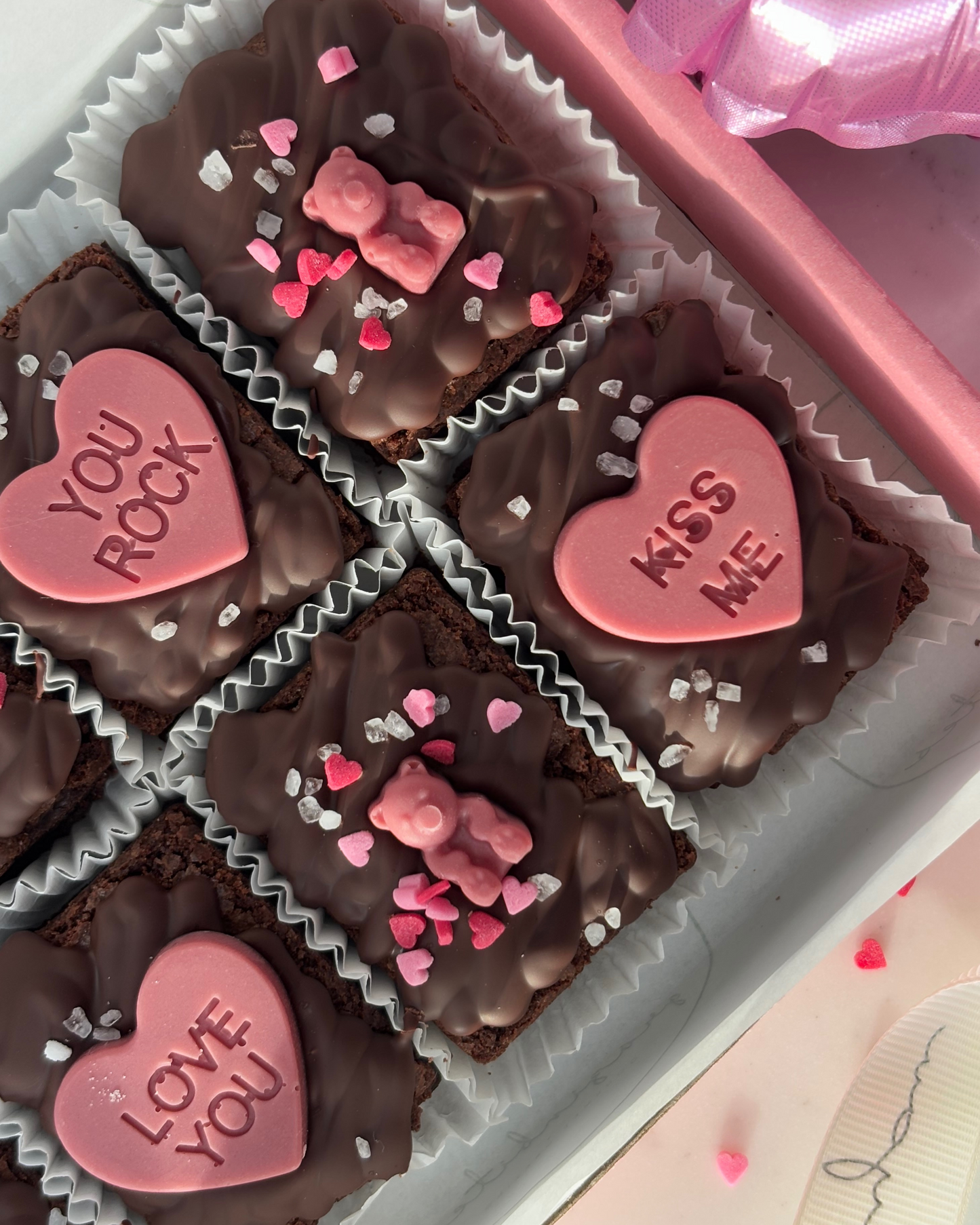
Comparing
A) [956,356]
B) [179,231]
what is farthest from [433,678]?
[956,356]

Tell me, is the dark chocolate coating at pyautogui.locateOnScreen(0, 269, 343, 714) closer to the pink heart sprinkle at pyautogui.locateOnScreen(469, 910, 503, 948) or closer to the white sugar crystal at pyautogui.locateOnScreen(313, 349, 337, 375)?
the white sugar crystal at pyautogui.locateOnScreen(313, 349, 337, 375)

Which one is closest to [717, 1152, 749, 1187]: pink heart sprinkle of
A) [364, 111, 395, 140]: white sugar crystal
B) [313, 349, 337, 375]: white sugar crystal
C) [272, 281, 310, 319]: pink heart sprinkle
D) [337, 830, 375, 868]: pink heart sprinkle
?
[337, 830, 375, 868]: pink heart sprinkle

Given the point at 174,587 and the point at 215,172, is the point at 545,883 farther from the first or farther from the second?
the point at 215,172

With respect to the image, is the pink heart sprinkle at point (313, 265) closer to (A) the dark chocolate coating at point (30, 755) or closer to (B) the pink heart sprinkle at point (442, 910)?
(A) the dark chocolate coating at point (30, 755)

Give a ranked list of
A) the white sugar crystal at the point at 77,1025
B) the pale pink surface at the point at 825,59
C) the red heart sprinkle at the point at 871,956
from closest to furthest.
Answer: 1. the pale pink surface at the point at 825,59
2. the white sugar crystal at the point at 77,1025
3. the red heart sprinkle at the point at 871,956

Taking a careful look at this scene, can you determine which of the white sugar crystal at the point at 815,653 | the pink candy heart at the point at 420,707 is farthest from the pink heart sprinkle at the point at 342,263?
the white sugar crystal at the point at 815,653

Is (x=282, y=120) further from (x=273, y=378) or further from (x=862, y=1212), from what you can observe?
(x=862, y=1212)

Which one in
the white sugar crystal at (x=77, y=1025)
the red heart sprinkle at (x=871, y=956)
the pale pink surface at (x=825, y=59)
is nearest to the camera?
the pale pink surface at (x=825, y=59)
